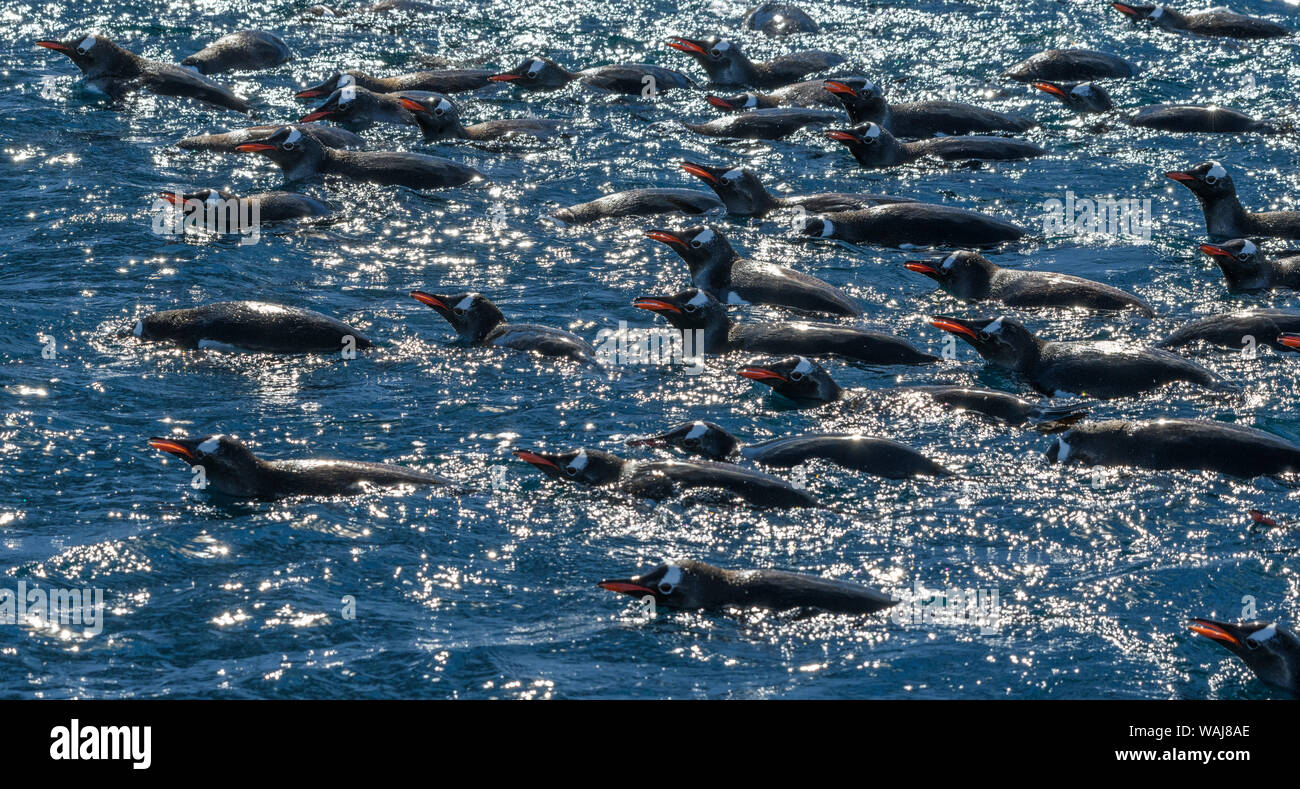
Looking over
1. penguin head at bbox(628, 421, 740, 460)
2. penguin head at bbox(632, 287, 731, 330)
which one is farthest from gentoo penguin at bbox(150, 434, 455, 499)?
penguin head at bbox(632, 287, 731, 330)

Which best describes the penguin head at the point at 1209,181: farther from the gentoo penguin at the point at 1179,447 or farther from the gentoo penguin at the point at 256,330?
the gentoo penguin at the point at 256,330

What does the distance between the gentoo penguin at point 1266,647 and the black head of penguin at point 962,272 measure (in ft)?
21.1

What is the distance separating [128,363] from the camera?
13.6m

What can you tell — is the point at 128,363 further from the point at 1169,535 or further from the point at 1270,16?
the point at 1270,16

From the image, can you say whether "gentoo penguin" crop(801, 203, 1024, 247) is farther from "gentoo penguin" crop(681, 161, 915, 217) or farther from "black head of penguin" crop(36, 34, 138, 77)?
"black head of penguin" crop(36, 34, 138, 77)

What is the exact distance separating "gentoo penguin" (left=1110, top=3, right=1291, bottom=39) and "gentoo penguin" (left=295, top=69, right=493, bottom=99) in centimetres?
931

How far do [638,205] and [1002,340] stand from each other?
4.78 m

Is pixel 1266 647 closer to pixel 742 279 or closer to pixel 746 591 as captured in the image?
pixel 746 591

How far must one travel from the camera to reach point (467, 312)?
46.5 ft

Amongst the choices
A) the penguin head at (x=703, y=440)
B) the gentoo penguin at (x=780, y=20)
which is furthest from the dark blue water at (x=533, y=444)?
the gentoo penguin at (x=780, y=20)

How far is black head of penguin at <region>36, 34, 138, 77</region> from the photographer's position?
816 inches

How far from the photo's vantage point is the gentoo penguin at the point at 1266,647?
9.21 meters

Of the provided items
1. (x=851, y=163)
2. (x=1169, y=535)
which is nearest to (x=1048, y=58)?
(x=851, y=163)
